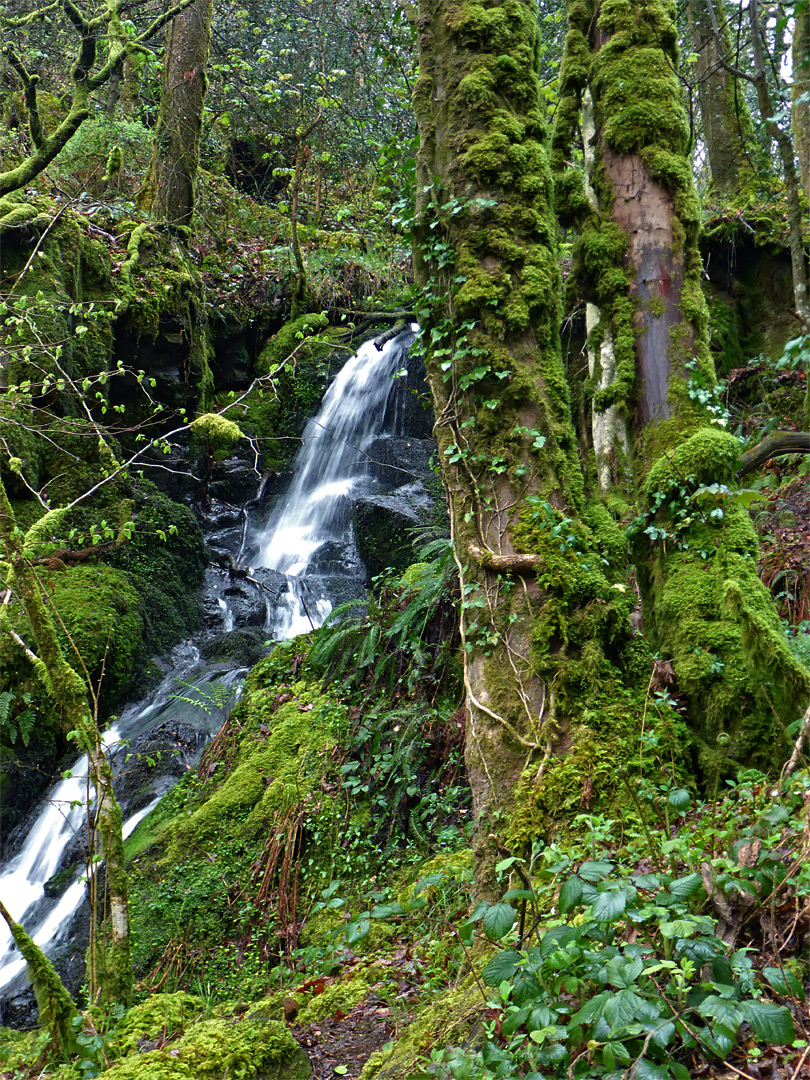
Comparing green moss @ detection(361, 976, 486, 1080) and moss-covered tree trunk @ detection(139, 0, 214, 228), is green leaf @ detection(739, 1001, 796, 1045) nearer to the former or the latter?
green moss @ detection(361, 976, 486, 1080)

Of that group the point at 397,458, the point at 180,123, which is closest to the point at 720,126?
the point at 397,458

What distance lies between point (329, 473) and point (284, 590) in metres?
3.07

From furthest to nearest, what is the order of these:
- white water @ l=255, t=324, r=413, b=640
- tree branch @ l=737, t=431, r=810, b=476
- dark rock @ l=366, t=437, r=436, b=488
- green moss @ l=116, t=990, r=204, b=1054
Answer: dark rock @ l=366, t=437, r=436, b=488 → white water @ l=255, t=324, r=413, b=640 → tree branch @ l=737, t=431, r=810, b=476 → green moss @ l=116, t=990, r=204, b=1054

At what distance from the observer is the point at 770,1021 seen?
175cm

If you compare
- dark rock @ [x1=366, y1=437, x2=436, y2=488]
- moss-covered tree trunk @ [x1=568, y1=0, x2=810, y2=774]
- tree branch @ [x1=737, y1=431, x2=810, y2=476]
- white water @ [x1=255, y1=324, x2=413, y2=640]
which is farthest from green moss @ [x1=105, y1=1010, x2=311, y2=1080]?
dark rock @ [x1=366, y1=437, x2=436, y2=488]

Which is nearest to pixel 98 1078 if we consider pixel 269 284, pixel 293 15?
pixel 269 284

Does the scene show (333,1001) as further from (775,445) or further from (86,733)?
(775,445)

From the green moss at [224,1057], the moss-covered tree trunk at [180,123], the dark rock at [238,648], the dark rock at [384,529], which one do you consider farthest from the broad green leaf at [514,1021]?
the moss-covered tree trunk at [180,123]

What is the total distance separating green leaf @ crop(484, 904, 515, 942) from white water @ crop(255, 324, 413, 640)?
8.59 meters

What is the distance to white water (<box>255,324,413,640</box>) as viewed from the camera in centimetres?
1188

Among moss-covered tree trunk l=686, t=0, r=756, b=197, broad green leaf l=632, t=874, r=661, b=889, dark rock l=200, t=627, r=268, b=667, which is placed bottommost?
dark rock l=200, t=627, r=268, b=667

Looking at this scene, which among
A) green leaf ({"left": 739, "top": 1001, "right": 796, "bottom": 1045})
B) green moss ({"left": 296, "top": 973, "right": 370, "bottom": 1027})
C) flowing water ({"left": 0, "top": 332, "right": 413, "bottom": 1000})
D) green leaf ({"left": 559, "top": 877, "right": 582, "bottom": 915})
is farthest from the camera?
flowing water ({"left": 0, "top": 332, "right": 413, "bottom": 1000})

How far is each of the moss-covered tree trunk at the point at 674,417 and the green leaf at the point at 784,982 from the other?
4.12 feet

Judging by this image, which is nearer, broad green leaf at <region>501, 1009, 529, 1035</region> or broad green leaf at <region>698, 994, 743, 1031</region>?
broad green leaf at <region>698, 994, 743, 1031</region>
